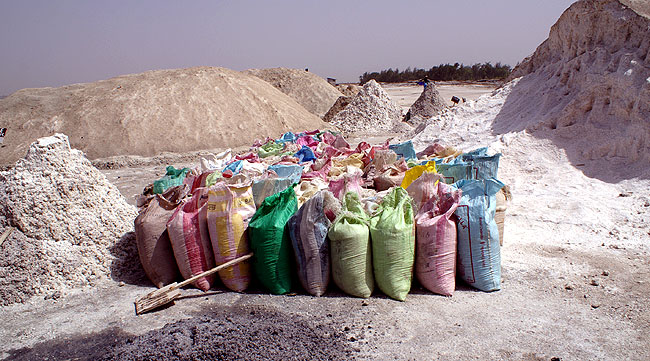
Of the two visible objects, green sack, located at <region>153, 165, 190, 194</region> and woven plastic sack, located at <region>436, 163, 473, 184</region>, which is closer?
woven plastic sack, located at <region>436, 163, 473, 184</region>

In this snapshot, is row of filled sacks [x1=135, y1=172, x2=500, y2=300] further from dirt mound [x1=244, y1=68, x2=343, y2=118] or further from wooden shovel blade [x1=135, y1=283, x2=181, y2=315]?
dirt mound [x1=244, y1=68, x2=343, y2=118]

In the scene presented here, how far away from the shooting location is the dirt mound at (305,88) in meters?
20.1

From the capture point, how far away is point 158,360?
236 centimetres

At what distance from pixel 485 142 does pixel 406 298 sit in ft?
13.3

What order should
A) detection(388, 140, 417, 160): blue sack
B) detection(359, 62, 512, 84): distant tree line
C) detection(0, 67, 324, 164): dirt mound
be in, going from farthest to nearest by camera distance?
detection(359, 62, 512, 84): distant tree line < detection(0, 67, 324, 164): dirt mound < detection(388, 140, 417, 160): blue sack

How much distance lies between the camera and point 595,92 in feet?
18.6

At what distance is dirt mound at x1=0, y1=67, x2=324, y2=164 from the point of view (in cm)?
1045

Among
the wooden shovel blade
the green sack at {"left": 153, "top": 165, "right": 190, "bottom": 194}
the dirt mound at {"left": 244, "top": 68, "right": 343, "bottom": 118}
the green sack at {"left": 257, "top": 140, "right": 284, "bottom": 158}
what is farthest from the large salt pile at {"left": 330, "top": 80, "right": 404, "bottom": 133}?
the wooden shovel blade

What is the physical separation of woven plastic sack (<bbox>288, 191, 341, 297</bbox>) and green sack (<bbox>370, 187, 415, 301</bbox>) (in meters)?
0.32

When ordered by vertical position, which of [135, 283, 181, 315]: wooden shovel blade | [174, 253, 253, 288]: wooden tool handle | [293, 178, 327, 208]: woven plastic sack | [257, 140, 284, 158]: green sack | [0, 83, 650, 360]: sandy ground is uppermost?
[293, 178, 327, 208]: woven plastic sack

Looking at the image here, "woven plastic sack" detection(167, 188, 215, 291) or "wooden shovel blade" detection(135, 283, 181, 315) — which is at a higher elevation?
"woven plastic sack" detection(167, 188, 215, 291)

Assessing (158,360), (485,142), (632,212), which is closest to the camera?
(158,360)

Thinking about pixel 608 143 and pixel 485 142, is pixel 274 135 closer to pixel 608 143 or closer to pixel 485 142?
pixel 485 142

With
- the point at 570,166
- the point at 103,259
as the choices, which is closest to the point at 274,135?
the point at 570,166
